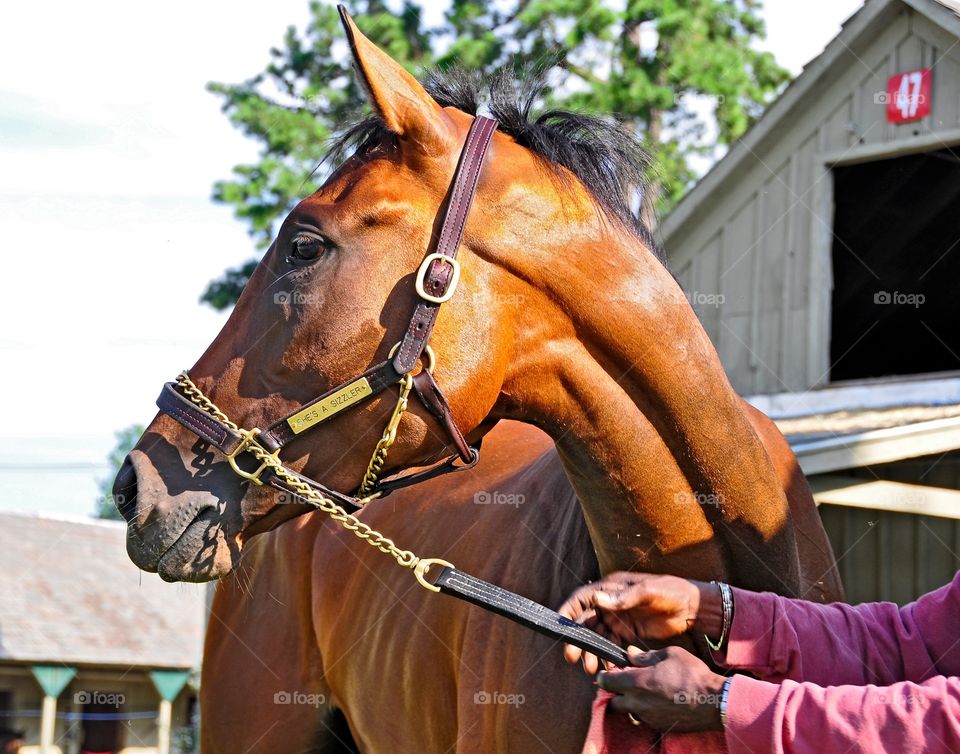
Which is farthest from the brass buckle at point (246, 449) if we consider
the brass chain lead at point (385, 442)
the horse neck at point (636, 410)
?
the horse neck at point (636, 410)

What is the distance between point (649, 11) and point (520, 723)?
1464 cm

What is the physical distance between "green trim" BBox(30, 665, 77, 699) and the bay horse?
15064 mm

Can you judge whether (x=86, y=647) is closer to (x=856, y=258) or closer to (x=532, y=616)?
(x=856, y=258)

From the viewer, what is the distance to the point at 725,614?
7.91 ft

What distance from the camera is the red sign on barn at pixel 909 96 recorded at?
714 centimetres

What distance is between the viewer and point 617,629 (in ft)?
8.34

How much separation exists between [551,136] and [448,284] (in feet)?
1.86

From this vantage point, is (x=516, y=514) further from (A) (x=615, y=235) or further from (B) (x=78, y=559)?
(B) (x=78, y=559)

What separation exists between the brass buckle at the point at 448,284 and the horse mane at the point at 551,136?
1.16ft

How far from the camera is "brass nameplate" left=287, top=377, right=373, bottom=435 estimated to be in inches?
93.2

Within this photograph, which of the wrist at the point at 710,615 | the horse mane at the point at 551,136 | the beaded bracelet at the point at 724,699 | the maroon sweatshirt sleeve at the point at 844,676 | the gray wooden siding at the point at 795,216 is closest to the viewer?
the maroon sweatshirt sleeve at the point at 844,676

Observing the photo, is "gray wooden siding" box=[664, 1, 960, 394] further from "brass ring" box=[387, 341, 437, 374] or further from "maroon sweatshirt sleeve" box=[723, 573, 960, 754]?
"brass ring" box=[387, 341, 437, 374]

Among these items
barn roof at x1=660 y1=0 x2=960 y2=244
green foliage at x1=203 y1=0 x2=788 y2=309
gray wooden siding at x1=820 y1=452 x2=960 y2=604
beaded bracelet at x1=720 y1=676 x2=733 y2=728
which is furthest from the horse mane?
green foliage at x1=203 y1=0 x2=788 y2=309

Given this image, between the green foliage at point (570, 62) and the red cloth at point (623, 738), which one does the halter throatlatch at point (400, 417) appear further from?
the green foliage at point (570, 62)
